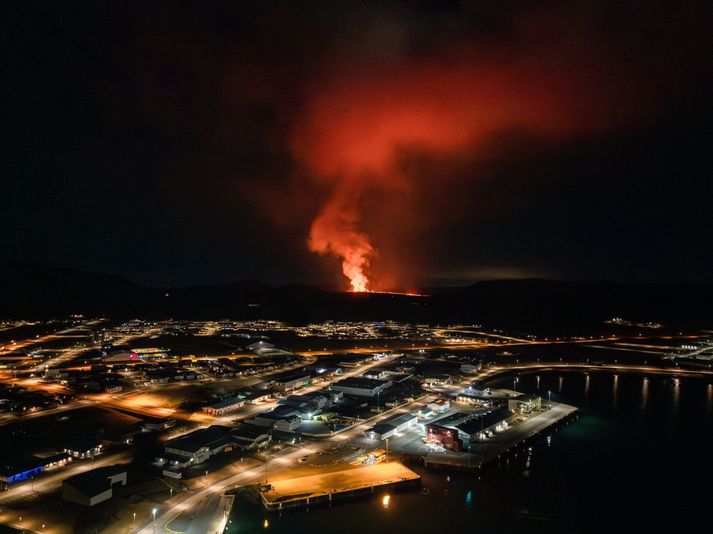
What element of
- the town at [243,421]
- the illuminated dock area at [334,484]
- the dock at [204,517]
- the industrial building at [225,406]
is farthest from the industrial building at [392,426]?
the industrial building at [225,406]

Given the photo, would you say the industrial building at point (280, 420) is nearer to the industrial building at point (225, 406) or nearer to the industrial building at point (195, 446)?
the industrial building at point (195, 446)

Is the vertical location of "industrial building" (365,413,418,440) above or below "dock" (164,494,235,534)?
above

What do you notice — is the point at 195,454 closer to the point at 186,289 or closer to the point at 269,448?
the point at 269,448

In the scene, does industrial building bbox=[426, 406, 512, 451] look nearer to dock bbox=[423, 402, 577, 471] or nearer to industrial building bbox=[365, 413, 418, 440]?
dock bbox=[423, 402, 577, 471]

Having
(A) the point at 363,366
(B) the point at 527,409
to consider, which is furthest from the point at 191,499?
(A) the point at 363,366

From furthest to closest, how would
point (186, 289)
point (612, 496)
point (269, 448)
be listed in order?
point (186, 289) → point (269, 448) → point (612, 496)

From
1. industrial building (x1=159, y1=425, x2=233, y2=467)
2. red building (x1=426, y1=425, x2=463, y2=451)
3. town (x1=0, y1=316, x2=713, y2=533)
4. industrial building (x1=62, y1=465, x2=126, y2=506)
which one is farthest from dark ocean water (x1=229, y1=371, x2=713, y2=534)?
industrial building (x1=62, y1=465, x2=126, y2=506)
